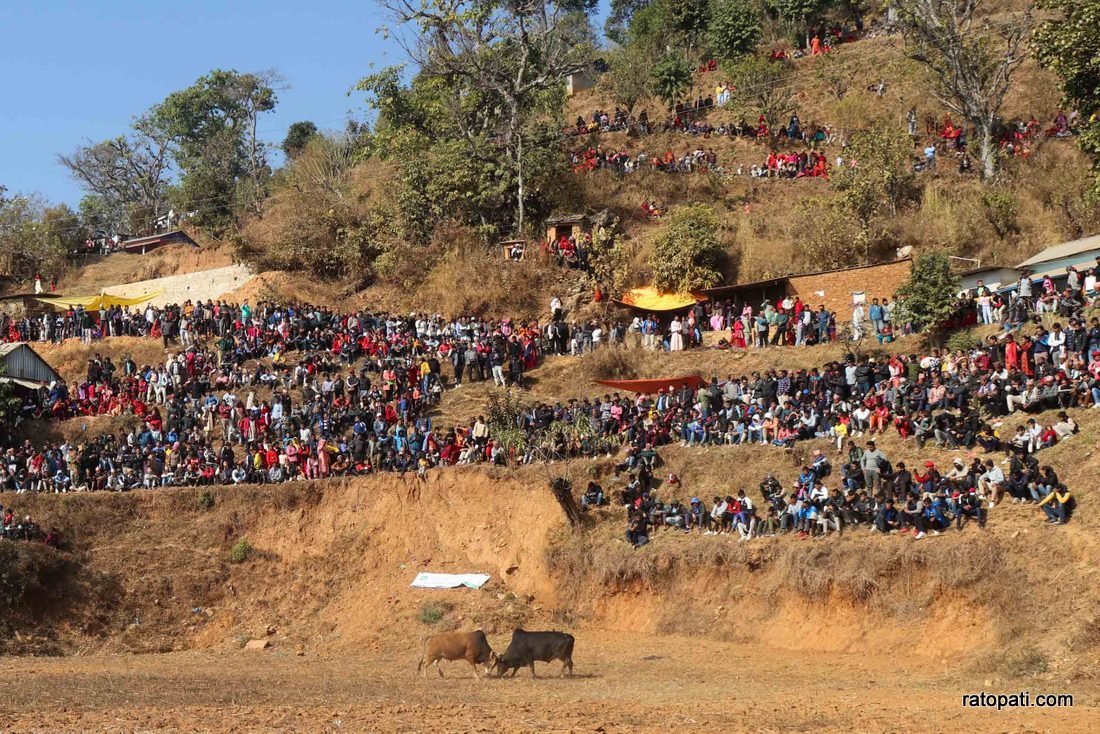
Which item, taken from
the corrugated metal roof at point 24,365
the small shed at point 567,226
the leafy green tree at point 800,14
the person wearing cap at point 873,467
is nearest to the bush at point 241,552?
the corrugated metal roof at point 24,365

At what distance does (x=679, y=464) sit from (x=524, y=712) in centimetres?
1450

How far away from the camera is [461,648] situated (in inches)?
950

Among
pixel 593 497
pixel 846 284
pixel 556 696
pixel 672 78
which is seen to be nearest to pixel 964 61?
pixel 846 284

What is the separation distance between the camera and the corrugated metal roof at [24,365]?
4609cm

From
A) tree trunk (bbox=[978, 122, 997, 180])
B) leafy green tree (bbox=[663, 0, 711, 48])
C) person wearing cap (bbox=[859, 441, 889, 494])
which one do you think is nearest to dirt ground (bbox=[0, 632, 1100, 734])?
person wearing cap (bbox=[859, 441, 889, 494])

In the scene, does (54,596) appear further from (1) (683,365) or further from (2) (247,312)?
(1) (683,365)

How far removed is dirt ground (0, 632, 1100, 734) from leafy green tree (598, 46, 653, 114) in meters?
42.9

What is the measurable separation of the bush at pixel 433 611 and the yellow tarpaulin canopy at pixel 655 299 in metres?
16.6

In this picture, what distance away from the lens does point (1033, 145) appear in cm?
5056

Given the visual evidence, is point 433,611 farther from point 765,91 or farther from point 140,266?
point 140,266

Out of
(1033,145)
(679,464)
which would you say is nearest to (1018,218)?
(1033,145)

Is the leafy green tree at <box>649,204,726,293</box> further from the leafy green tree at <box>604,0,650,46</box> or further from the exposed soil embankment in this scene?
the leafy green tree at <box>604,0,650,46</box>

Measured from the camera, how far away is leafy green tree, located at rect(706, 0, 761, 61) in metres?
70.4

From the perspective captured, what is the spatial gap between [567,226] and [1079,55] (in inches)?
820
